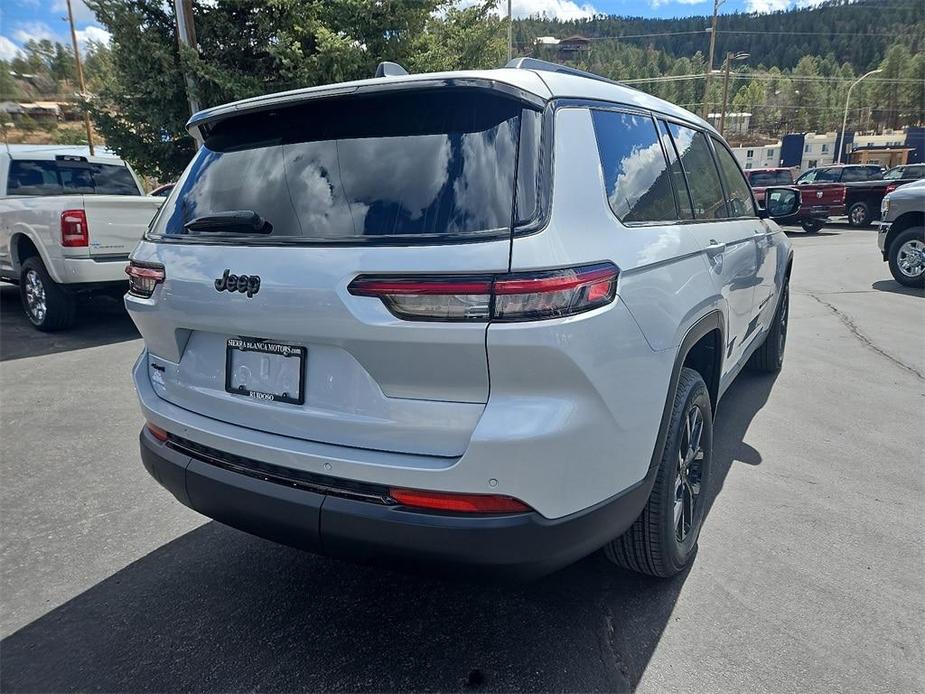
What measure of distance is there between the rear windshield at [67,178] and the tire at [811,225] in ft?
61.8

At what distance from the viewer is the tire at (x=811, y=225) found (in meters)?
19.6

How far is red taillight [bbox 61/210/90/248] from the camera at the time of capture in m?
6.42

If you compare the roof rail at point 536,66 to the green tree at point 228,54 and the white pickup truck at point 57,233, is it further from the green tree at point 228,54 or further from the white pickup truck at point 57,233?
the green tree at point 228,54

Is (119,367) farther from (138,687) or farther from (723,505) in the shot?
(723,505)

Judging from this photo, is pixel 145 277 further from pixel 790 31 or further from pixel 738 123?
pixel 790 31

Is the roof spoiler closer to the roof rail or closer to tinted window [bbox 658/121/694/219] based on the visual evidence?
the roof rail

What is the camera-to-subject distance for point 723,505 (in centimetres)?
320

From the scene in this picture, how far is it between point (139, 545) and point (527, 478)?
2.12m

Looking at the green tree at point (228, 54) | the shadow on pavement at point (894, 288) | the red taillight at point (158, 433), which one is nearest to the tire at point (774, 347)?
the red taillight at point (158, 433)

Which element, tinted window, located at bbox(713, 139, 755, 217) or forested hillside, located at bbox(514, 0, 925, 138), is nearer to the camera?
tinted window, located at bbox(713, 139, 755, 217)

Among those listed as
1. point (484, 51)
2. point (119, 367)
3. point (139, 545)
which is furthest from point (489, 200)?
point (484, 51)

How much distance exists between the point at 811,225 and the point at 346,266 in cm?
2156

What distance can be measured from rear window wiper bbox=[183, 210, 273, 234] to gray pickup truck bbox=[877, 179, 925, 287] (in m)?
10.0

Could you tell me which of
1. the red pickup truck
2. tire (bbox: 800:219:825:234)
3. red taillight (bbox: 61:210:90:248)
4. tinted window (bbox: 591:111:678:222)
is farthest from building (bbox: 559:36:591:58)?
tinted window (bbox: 591:111:678:222)
